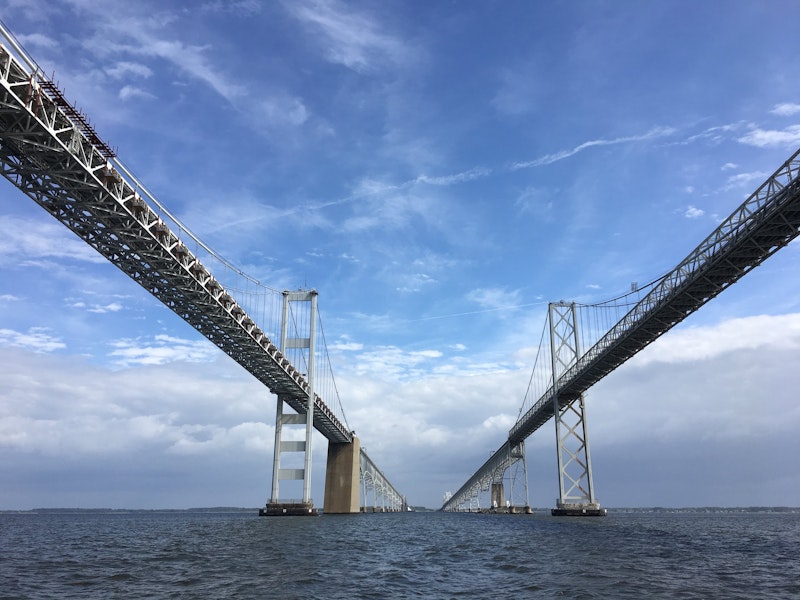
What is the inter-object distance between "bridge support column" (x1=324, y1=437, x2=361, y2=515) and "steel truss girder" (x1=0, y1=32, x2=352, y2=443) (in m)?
39.6

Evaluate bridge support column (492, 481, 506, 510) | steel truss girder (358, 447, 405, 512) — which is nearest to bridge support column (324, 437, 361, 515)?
steel truss girder (358, 447, 405, 512)

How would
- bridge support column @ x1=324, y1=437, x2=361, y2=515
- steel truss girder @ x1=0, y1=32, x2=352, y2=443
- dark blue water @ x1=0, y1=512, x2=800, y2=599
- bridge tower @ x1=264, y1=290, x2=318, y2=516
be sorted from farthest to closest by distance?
bridge support column @ x1=324, y1=437, x2=361, y2=515
bridge tower @ x1=264, y1=290, x2=318, y2=516
steel truss girder @ x1=0, y1=32, x2=352, y2=443
dark blue water @ x1=0, y1=512, x2=800, y2=599

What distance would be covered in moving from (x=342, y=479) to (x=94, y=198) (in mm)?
61640

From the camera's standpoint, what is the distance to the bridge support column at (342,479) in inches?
3098

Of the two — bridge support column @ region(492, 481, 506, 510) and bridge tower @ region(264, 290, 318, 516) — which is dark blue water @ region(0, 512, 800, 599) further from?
bridge support column @ region(492, 481, 506, 510)

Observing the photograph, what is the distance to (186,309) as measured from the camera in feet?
134

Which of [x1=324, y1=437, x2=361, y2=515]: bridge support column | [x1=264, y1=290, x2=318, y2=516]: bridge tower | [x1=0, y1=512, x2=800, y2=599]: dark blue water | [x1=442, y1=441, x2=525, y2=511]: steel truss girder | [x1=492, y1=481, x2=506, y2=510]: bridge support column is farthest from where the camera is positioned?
[x1=492, y1=481, x2=506, y2=510]: bridge support column

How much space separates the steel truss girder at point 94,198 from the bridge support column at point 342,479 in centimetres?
3963

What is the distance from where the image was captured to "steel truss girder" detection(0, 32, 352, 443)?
20.2 meters

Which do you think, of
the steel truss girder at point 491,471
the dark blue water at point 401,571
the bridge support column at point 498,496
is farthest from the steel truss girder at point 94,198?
the bridge support column at point 498,496

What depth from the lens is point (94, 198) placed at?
84.6ft

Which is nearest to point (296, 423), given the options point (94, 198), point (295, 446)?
point (295, 446)

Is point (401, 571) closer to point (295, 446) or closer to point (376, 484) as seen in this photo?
point (295, 446)

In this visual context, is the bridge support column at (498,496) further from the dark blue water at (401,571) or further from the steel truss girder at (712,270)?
the dark blue water at (401,571)
